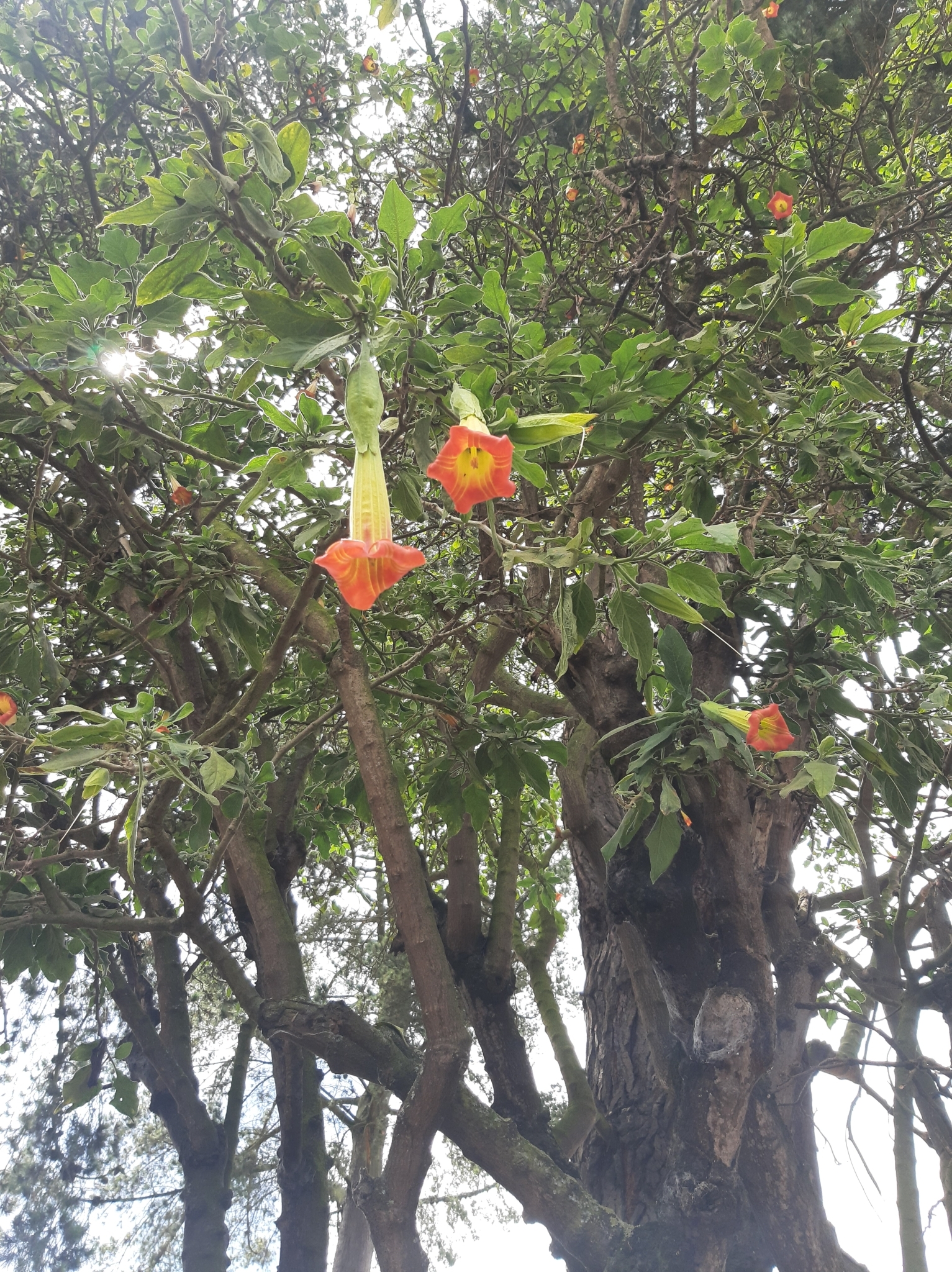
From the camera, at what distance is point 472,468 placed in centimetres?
117

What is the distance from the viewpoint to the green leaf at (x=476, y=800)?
9.25 ft

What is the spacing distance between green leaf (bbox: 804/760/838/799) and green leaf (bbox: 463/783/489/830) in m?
1.16

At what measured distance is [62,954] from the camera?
Answer: 2.88 metres

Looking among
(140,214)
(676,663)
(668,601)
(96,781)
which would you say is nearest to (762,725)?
(676,663)

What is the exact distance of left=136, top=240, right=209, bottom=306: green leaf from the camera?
53.9 inches

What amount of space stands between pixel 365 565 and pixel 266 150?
2.34 feet

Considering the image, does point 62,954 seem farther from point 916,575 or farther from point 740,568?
point 916,575

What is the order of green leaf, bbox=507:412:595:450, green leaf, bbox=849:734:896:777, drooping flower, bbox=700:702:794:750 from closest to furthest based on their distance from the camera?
green leaf, bbox=507:412:595:450, drooping flower, bbox=700:702:794:750, green leaf, bbox=849:734:896:777

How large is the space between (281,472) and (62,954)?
2.34 metres

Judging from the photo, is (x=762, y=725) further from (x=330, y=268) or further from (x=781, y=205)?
(x=781, y=205)

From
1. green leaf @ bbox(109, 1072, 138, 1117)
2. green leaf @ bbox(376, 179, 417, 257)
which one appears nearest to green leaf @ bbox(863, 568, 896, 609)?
green leaf @ bbox(376, 179, 417, 257)

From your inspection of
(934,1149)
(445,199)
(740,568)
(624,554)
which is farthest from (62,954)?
(934,1149)

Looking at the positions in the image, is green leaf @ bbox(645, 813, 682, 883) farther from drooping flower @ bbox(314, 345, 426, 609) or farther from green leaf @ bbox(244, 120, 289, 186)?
green leaf @ bbox(244, 120, 289, 186)

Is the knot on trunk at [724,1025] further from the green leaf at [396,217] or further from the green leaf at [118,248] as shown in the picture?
the green leaf at [118,248]
